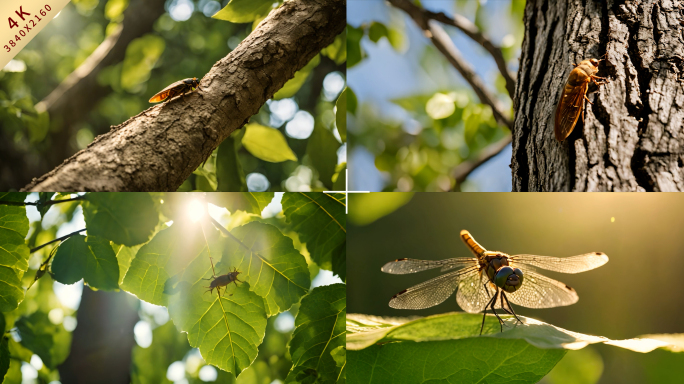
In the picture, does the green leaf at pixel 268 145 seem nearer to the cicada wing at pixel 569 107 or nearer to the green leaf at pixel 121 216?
the green leaf at pixel 121 216

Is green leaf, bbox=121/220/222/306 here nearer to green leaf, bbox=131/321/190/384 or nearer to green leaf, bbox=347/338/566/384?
green leaf, bbox=131/321/190/384

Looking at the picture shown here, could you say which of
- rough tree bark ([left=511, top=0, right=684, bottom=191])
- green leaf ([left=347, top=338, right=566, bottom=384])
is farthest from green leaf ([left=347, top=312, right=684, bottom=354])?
rough tree bark ([left=511, top=0, right=684, bottom=191])

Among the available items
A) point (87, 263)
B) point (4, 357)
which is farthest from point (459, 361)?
point (4, 357)

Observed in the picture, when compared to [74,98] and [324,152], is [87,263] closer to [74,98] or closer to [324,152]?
[74,98]

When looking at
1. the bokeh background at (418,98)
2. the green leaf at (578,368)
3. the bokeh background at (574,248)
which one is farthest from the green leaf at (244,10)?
the green leaf at (578,368)

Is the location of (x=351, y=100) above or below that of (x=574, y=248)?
above

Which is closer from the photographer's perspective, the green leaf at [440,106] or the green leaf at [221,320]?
the green leaf at [221,320]
